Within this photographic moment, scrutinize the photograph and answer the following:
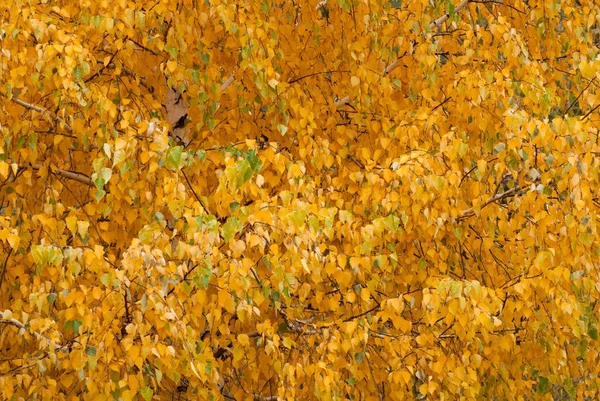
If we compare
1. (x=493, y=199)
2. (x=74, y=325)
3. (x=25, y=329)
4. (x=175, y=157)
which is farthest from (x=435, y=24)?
(x=25, y=329)

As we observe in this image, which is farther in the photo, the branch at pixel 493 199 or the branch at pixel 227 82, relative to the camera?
the branch at pixel 227 82

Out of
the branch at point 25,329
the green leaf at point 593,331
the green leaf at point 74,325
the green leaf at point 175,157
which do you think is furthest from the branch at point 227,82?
the green leaf at point 593,331

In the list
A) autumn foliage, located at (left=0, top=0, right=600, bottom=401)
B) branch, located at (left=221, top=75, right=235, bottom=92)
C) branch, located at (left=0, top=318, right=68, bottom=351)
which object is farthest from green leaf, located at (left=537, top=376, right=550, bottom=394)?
branch, located at (left=0, top=318, right=68, bottom=351)

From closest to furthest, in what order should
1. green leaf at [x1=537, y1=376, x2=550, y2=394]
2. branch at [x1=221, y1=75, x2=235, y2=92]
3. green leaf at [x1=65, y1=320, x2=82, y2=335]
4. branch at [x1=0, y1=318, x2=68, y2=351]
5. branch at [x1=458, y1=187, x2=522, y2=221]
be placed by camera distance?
1. branch at [x1=0, y1=318, x2=68, y2=351]
2. green leaf at [x1=65, y1=320, x2=82, y2=335]
3. branch at [x1=458, y1=187, x2=522, y2=221]
4. branch at [x1=221, y1=75, x2=235, y2=92]
5. green leaf at [x1=537, y1=376, x2=550, y2=394]

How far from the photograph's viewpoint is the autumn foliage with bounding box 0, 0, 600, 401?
427 cm

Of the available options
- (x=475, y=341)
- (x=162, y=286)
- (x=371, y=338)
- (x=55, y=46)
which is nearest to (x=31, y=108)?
(x=55, y=46)

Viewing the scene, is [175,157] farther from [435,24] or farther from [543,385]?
[543,385]

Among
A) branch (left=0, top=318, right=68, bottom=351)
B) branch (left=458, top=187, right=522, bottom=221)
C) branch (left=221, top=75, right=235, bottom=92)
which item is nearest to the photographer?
branch (left=0, top=318, right=68, bottom=351)

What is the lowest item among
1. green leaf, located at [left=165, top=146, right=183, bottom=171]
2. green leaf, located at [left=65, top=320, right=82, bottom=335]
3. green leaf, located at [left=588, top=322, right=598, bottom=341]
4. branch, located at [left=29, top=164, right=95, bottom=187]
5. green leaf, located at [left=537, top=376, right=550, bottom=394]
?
green leaf, located at [left=537, top=376, right=550, bottom=394]

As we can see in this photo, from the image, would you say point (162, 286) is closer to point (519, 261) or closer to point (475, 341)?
point (475, 341)

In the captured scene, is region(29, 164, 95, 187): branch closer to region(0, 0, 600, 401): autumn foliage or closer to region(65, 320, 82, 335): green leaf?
region(0, 0, 600, 401): autumn foliage

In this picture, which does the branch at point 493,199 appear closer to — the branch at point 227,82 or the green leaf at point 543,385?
the green leaf at point 543,385

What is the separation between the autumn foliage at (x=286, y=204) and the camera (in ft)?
14.0

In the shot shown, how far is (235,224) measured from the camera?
4.08 meters
